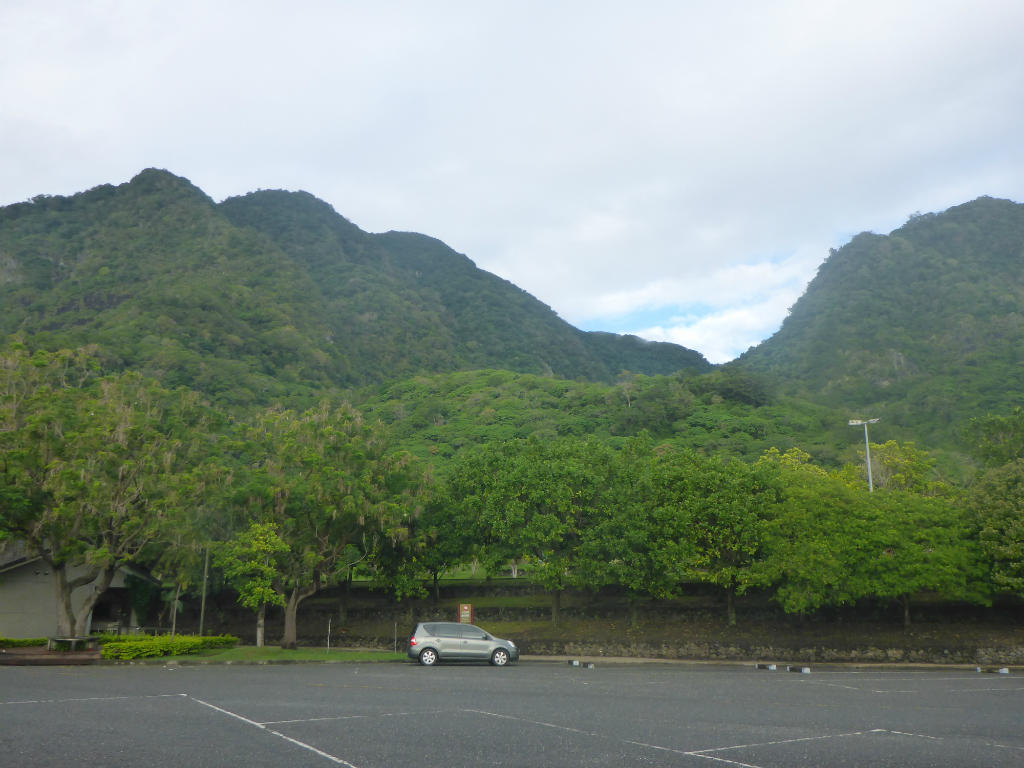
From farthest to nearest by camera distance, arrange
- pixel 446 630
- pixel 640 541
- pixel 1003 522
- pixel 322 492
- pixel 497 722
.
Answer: pixel 640 541 < pixel 322 492 < pixel 1003 522 < pixel 446 630 < pixel 497 722

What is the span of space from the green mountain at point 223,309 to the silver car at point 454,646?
6746 cm

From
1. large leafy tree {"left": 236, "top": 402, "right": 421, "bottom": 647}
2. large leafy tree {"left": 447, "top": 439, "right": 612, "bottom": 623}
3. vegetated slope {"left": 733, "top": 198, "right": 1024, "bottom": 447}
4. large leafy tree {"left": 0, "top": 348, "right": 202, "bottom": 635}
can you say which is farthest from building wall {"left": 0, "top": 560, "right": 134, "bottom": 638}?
vegetated slope {"left": 733, "top": 198, "right": 1024, "bottom": 447}

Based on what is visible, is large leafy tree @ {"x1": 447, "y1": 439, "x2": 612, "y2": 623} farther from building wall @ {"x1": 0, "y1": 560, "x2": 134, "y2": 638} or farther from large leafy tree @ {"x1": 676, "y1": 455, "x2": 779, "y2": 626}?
building wall @ {"x1": 0, "y1": 560, "x2": 134, "y2": 638}

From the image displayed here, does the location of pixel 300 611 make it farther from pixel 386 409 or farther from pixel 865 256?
pixel 865 256

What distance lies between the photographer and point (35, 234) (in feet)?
481

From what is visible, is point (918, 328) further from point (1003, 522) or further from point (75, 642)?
point (75, 642)

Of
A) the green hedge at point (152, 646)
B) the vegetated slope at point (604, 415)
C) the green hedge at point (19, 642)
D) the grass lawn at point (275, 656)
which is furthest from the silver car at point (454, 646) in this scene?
the vegetated slope at point (604, 415)

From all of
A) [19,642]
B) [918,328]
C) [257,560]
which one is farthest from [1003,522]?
[918,328]

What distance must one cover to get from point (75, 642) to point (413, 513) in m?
14.5

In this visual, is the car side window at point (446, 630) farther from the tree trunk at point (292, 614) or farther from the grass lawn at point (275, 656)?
the tree trunk at point (292, 614)

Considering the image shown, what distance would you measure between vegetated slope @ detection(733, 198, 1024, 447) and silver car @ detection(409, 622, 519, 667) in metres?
72.4

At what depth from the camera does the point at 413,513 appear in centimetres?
3434

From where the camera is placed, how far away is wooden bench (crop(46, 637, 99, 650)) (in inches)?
985

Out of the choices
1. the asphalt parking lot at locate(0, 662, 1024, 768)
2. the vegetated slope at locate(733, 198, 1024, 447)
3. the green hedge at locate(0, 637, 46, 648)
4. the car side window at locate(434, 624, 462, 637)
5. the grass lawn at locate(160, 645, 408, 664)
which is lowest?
the grass lawn at locate(160, 645, 408, 664)
